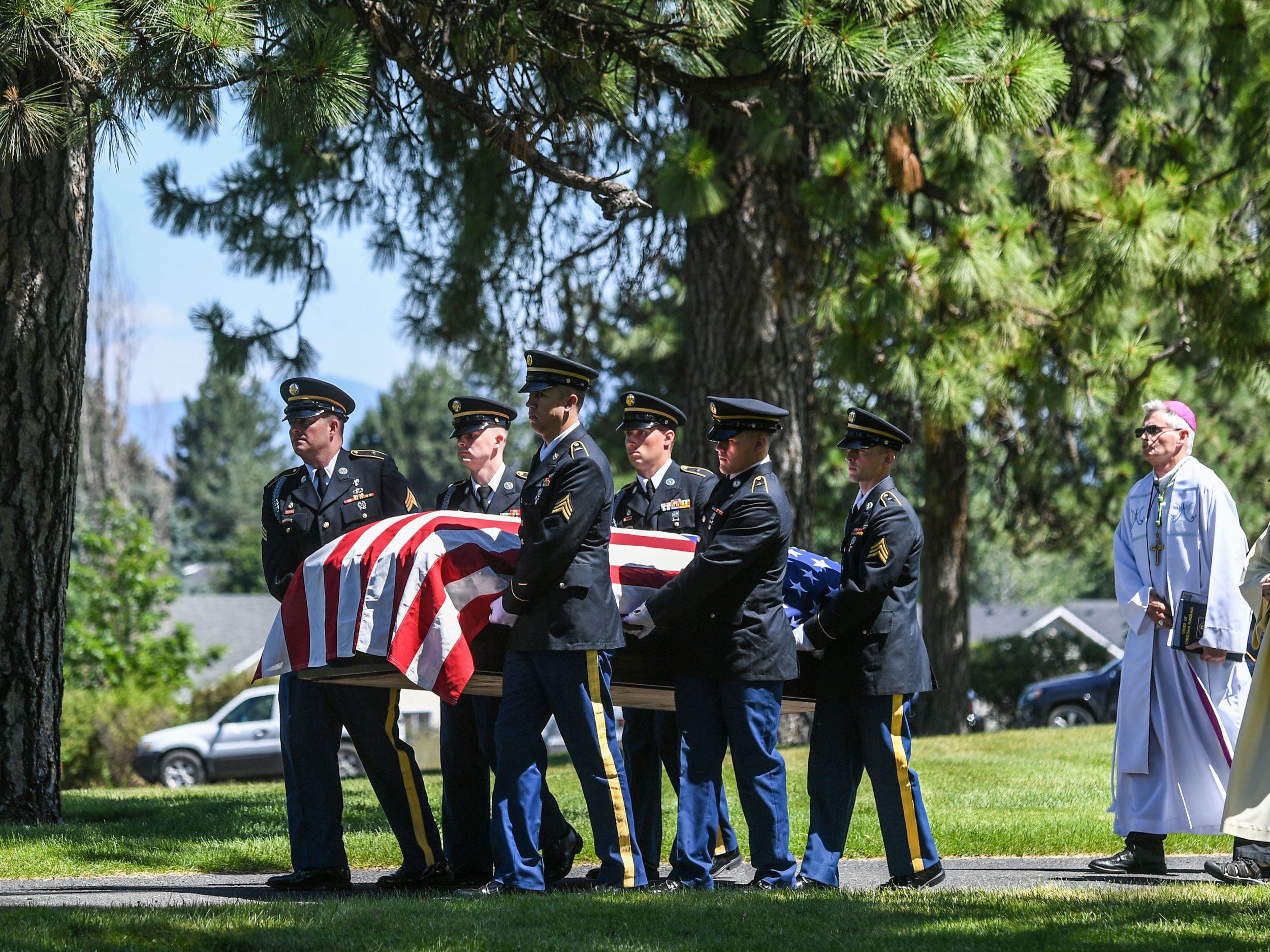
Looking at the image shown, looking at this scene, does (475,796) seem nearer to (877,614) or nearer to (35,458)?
(877,614)

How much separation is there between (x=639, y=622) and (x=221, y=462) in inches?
2732

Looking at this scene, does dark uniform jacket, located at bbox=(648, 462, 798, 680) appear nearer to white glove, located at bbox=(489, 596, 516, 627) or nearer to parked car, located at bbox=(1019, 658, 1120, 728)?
white glove, located at bbox=(489, 596, 516, 627)

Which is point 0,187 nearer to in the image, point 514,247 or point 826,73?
point 826,73

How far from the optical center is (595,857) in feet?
22.0

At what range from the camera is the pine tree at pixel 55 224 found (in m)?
5.99

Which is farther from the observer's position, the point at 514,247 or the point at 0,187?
the point at 514,247

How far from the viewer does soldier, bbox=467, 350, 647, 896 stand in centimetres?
518

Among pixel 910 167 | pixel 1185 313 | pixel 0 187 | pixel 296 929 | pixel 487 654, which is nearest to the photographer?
pixel 296 929

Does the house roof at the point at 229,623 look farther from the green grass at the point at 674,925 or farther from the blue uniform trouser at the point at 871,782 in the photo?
the green grass at the point at 674,925

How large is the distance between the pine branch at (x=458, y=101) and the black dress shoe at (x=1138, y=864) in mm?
3541

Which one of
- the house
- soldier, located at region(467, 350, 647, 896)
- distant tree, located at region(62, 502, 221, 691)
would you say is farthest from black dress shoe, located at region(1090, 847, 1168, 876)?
the house

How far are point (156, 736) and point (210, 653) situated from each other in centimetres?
367

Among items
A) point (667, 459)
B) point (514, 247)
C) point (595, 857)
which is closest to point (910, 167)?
point (514, 247)

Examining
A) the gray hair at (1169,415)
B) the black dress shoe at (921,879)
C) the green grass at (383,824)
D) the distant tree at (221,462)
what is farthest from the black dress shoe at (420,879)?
the distant tree at (221,462)
